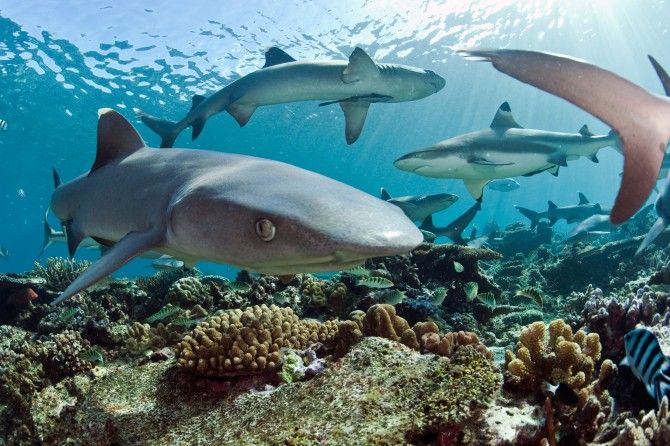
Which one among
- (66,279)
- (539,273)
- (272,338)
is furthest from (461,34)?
(272,338)

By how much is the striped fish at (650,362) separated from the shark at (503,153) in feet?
20.1

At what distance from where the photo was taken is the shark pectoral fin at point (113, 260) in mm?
2637

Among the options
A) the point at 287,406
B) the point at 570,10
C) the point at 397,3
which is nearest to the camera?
the point at 287,406

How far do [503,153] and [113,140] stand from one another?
7.52 m

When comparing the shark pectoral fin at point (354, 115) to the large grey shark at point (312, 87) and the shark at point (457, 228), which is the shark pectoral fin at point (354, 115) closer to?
the large grey shark at point (312, 87)

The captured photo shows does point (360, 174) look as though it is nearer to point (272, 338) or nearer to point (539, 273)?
point (539, 273)

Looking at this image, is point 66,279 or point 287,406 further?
point 66,279

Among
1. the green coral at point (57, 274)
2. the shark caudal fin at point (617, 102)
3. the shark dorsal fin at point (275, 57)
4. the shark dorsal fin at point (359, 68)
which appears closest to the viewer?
the shark caudal fin at point (617, 102)

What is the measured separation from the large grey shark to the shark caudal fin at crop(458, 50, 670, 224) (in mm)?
5936

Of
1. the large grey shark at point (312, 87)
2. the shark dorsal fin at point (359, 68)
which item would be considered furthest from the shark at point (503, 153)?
the shark dorsal fin at point (359, 68)

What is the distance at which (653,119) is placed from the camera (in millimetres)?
1974

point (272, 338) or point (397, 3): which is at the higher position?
point (397, 3)

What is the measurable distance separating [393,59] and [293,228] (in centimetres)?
3673

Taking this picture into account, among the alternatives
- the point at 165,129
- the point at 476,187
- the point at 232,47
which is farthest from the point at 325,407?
the point at 232,47
